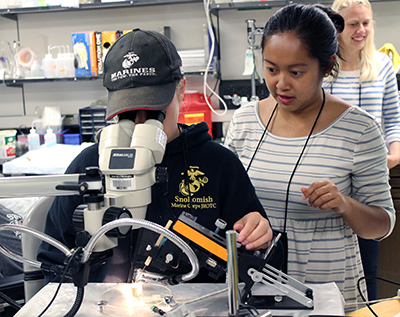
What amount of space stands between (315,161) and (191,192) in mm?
401

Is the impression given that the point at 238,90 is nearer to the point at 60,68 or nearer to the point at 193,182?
the point at 60,68

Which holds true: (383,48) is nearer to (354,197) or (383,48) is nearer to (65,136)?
(354,197)

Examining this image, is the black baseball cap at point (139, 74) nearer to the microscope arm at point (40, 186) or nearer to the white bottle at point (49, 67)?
the microscope arm at point (40, 186)

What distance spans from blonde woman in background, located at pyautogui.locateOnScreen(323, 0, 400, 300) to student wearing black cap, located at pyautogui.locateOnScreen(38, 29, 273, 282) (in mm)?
1177

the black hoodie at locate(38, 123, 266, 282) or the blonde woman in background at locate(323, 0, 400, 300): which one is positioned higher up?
the blonde woman in background at locate(323, 0, 400, 300)

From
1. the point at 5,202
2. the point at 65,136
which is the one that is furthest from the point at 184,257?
the point at 65,136

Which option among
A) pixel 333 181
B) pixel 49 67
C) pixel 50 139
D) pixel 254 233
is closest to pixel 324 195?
pixel 333 181

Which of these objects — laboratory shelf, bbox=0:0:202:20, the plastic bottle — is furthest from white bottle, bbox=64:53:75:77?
laboratory shelf, bbox=0:0:202:20

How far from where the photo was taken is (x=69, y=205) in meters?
1.08

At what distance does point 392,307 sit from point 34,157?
243cm

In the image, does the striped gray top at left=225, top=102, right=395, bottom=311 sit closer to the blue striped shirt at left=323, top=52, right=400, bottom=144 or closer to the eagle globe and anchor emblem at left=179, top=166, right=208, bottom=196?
the eagle globe and anchor emblem at left=179, top=166, right=208, bottom=196

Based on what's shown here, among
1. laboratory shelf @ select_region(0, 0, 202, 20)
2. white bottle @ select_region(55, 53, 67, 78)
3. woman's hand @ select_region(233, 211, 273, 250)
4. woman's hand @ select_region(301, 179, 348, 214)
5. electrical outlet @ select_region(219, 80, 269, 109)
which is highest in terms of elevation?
laboratory shelf @ select_region(0, 0, 202, 20)

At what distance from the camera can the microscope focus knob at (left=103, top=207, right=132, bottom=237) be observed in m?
0.67

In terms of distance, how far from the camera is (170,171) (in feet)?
3.84
